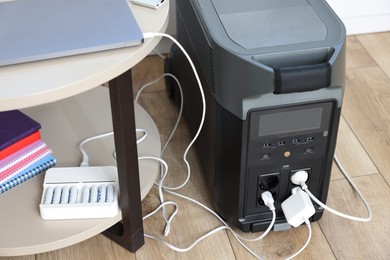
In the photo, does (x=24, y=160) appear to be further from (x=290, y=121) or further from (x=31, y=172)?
(x=290, y=121)

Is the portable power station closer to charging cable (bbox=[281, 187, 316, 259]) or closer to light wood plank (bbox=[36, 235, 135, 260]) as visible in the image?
charging cable (bbox=[281, 187, 316, 259])

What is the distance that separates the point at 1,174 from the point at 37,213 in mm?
95

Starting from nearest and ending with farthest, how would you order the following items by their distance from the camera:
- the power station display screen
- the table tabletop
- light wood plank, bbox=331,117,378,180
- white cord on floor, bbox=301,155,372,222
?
the table tabletop
the power station display screen
white cord on floor, bbox=301,155,372,222
light wood plank, bbox=331,117,378,180

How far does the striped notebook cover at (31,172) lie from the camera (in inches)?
Answer: 45.3

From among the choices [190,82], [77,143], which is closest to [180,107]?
[190,82]

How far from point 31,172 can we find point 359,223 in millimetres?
657

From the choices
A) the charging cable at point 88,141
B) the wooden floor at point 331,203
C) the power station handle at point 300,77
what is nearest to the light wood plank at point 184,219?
the wooden floor at point 331,203

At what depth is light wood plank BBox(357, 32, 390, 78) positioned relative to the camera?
174 cm

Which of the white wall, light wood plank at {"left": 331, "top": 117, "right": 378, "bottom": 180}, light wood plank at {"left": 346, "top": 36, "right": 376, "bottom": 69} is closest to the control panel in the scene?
light wood plank at {"left": 331, "top": 117, "right": 378, "bottom": 180}

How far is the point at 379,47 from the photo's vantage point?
1.80 m

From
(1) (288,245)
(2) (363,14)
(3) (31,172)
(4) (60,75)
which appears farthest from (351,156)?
(4) (60,75)

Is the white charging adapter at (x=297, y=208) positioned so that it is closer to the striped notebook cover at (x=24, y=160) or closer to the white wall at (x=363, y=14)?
the striped notebook cover at (x=24, y=160)

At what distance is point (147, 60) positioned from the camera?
5.75 feet

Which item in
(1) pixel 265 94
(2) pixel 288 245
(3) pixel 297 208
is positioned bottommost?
(2) pixel 288 245
